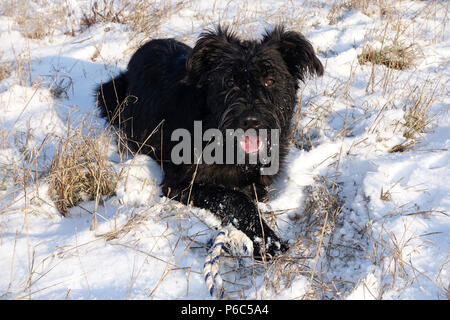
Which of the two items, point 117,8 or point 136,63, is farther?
point 117,8

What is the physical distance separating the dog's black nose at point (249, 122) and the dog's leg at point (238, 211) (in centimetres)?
58

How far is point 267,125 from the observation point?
3.21 meters

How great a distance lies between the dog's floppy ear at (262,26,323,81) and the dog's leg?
1.16 metres

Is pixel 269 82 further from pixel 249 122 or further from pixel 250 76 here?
pixel 249 122

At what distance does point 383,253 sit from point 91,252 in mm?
1807

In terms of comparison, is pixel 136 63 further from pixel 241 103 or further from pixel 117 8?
pixel 117 8

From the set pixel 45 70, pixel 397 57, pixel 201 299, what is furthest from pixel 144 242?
pixel 397 57

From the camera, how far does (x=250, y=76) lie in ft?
10.3

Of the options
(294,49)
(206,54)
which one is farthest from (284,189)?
(206,54)

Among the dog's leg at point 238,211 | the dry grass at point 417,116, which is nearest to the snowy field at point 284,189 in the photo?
the dry grass at point 417,116

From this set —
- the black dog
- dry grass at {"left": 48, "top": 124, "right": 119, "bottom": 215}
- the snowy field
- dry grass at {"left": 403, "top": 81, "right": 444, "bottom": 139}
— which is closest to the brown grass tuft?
the snowy field

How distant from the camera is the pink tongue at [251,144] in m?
3.29

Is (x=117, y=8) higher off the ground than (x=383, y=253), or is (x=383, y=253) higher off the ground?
(x=117, y=8)

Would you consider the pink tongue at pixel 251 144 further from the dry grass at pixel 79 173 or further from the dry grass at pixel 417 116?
the dry grass at pixel 417 116
